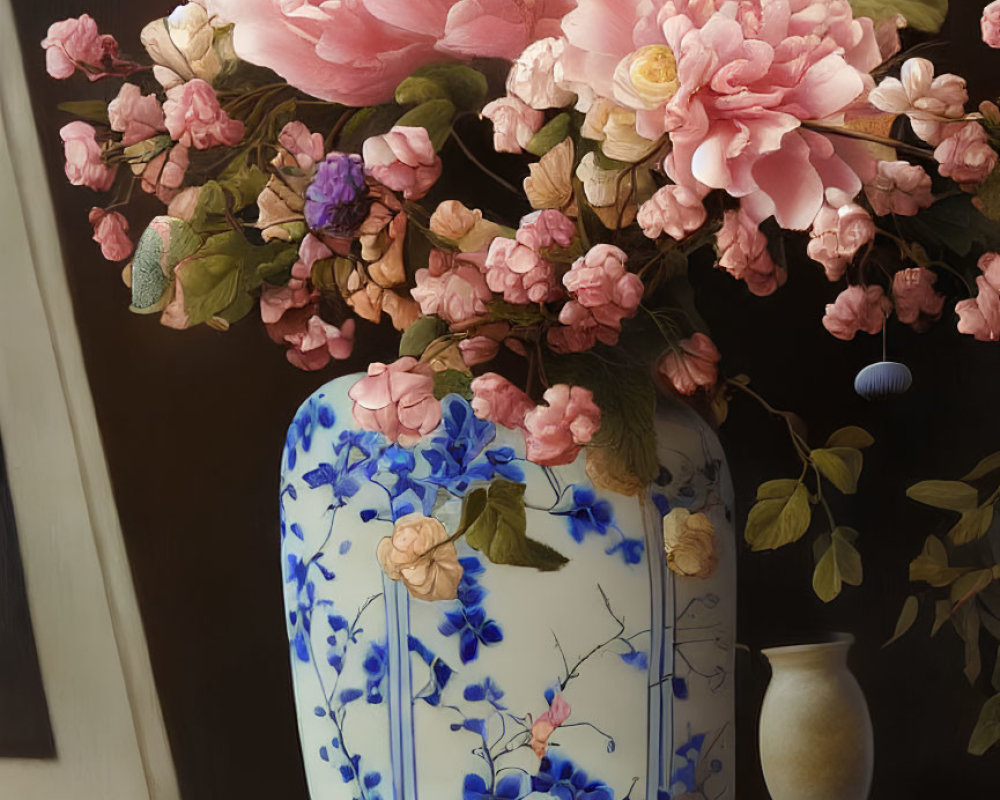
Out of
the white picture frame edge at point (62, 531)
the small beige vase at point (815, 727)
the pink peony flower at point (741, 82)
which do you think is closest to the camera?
the pink peony flower at point (741, 82)

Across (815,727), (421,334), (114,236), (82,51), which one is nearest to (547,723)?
(815,727)

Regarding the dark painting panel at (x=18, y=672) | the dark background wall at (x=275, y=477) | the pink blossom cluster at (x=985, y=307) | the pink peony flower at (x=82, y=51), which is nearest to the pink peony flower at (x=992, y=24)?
the dark background wall at (x=275, y=477)

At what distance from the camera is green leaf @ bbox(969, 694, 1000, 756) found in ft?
2.59

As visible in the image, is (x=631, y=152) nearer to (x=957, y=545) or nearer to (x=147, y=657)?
(x=957, y=545)

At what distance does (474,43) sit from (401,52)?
0.16 ft

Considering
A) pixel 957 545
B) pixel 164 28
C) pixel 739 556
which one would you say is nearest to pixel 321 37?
pixel 164 28

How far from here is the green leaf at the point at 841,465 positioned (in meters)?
0.78

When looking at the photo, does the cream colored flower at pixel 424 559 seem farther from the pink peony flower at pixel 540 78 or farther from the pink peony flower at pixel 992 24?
the pink peony flower at pixel 992 24

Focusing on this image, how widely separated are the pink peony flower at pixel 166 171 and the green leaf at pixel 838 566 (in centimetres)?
54

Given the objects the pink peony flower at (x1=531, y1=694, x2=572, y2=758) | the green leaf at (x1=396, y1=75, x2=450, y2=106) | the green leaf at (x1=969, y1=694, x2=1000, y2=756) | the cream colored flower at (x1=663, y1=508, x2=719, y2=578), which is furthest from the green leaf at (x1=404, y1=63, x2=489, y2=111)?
the green leaf at (x1=969, y1=694, x2=1000, y2=756)

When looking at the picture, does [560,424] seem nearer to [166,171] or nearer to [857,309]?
[857,309]

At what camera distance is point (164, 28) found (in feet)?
2.75

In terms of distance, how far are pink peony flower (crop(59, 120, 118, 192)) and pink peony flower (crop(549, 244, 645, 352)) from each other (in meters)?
0.38

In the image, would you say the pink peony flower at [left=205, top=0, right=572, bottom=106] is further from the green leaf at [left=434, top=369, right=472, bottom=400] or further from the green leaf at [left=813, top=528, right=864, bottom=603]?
the green leaf at [left=813, top=528, right=864, bottom=603]
